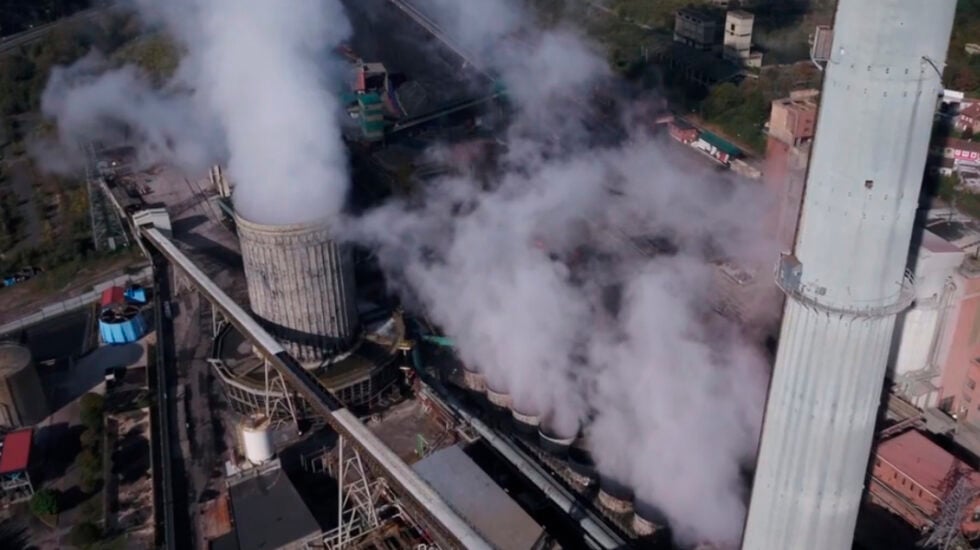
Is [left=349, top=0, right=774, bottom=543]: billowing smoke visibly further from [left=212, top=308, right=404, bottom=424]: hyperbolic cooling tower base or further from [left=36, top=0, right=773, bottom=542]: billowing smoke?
[left=212, top=308, right=404, bottom=424]: hyperbolic cooling tower base

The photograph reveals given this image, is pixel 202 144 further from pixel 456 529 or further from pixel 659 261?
pixel 456 529

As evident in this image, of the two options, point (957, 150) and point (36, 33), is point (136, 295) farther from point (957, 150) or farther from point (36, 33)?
point (36, 33)

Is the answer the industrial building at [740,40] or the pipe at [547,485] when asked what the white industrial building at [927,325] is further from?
the industrial building at [740,40]

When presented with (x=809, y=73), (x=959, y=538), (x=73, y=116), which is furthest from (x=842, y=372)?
(x=73, y=116)

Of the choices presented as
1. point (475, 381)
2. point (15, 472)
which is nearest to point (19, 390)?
point (15, 472)

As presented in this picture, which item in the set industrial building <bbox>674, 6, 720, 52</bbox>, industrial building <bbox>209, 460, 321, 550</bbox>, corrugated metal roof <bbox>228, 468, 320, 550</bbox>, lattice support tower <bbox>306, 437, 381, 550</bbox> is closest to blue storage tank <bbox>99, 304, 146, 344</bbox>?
industrial building <bbox>209, 460, 321, 550</bbox>
